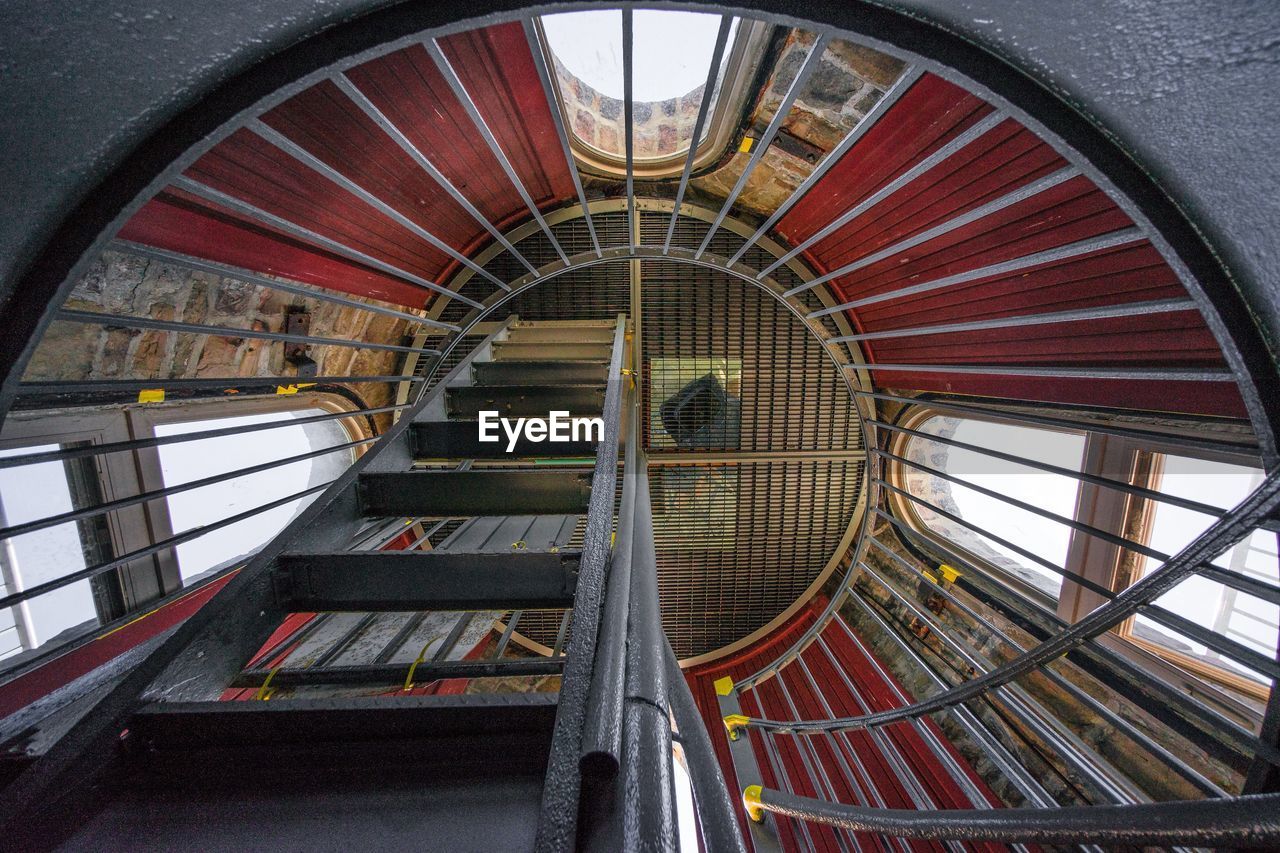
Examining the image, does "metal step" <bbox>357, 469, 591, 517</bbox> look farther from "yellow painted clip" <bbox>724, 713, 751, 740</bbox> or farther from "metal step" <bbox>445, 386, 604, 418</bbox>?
"yellow painted clip" <bbox>724, 713, 751, 740</bbox>

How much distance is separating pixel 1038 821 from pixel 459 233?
13.2 feet

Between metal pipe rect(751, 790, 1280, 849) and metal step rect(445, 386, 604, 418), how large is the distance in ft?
6.85

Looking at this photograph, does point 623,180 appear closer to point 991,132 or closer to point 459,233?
point 459,233

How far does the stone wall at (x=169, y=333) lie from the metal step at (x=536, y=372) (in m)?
1.36

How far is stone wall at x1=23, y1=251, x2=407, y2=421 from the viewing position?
2102mm

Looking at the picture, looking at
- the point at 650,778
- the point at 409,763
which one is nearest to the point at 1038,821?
the point at 650,778

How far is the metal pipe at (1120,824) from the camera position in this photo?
0.68 m

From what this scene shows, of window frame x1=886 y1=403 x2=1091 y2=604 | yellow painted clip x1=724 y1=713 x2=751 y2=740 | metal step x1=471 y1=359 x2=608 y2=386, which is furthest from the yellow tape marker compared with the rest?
metal step x1=471 y1=359 x2=608 y2=386

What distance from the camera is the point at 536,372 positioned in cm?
289

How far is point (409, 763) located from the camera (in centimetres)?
86

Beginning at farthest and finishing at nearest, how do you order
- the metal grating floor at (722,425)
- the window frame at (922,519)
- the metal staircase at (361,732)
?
1. the metal grating floor at (722,425)
2. the window frame at (922,519)
3. the metal staircase at (361,732)

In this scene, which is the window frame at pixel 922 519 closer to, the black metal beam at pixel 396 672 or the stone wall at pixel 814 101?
the stone wall at pixel 814 101

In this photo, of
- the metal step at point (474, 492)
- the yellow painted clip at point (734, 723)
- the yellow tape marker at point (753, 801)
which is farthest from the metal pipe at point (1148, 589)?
the metal step at point (474, 492)

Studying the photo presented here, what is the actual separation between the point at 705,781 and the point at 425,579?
1.10 m
